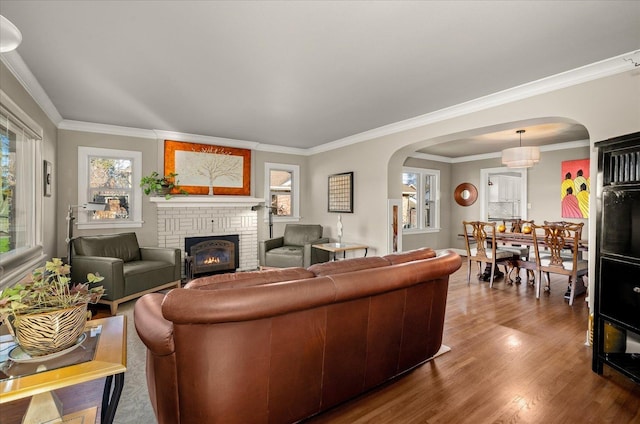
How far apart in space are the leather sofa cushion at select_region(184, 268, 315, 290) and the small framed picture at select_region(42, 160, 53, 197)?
10.9ft

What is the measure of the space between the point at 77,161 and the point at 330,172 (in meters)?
4.04

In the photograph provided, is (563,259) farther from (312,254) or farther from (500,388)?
(312,254)

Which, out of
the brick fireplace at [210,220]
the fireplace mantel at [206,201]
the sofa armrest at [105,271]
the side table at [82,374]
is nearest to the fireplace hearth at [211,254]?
the brick fireplace at [210,220]

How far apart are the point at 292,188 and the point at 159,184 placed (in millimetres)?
2574

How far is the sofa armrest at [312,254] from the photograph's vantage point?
4957mm

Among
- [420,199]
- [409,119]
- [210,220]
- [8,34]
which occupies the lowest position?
[210,220]

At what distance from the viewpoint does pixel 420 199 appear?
24.8 ft

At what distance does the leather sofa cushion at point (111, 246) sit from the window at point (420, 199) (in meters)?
5.41

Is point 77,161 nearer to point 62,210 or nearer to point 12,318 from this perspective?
point 62,210

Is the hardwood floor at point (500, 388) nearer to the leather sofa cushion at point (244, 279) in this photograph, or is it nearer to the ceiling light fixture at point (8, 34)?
the leather sofa cushion at point (244, 279)

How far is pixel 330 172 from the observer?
6.14 m

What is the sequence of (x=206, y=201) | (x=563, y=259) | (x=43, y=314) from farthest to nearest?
(x=206, y=201)
(x=563, y=259)
(x=43, y=314)

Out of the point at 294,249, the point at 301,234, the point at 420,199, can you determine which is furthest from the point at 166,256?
the point at 420,199

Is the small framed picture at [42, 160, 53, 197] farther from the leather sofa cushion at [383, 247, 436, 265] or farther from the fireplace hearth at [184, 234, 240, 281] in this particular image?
the leather sofa cushion at [383, 247, 436, 265]
